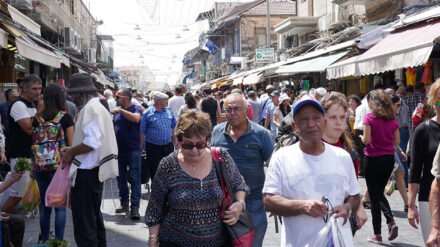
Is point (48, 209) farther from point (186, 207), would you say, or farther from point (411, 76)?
point (411, 76)

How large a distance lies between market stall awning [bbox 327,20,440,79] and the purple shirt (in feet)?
8.90

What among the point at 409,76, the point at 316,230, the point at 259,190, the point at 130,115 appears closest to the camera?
the point at 316,230

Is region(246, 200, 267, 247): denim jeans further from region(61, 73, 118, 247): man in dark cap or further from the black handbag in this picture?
region(61, 73, 118, 247): man in dark cap

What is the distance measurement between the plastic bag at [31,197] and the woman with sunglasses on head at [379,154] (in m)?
3.68

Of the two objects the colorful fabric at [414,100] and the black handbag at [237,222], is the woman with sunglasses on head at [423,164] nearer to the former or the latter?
the black handbag at [237,222]

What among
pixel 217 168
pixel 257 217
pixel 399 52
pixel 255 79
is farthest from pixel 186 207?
pixel 255 79

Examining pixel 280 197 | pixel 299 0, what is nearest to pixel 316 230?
pixel 280 197

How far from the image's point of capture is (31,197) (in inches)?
204

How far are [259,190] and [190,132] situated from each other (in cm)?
143

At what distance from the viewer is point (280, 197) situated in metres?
2.98

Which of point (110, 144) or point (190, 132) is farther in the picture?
point (110, 144)

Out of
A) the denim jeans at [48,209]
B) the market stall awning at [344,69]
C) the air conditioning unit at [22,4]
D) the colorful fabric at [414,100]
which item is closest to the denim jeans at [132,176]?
the denim jeans at [48,209]

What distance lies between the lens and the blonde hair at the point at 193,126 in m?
3.35

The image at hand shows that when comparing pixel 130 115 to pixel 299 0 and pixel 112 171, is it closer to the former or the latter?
pixel 112 171
